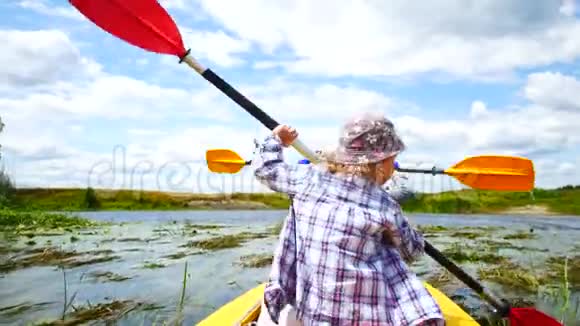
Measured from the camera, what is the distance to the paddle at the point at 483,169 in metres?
4.45

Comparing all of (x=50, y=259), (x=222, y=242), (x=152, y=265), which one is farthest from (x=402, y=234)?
(x=222, y=242)

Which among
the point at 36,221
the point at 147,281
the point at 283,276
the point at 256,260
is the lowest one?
the point at 147,281

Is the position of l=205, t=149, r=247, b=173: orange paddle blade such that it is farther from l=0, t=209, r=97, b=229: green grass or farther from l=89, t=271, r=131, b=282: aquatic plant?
l=0, t=209, r=97, b=229: green grass

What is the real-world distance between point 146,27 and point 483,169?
283 cm

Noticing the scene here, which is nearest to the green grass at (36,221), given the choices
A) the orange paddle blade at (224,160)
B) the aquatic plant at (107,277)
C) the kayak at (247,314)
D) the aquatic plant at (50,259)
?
the aquatic plant at (50,259)

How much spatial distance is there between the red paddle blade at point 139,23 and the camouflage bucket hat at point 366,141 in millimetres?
1381

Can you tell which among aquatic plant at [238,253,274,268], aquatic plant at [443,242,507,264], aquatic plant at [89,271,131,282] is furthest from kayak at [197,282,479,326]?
aquatic plant at [443,242,507,264]

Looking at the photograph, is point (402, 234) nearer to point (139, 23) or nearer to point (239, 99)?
point (239, 99)

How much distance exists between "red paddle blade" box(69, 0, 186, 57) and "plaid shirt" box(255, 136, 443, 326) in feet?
4.42

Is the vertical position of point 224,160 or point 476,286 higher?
point 224,160

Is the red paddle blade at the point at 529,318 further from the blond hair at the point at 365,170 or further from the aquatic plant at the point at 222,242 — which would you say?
the aquatic plant at the point at 222,242

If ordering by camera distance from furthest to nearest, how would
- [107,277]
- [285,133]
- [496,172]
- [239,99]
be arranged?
[107,277] < [496,172] < [239,99] < [285,133]

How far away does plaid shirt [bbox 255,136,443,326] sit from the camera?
2236 millimetres

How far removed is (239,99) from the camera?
352 cm
